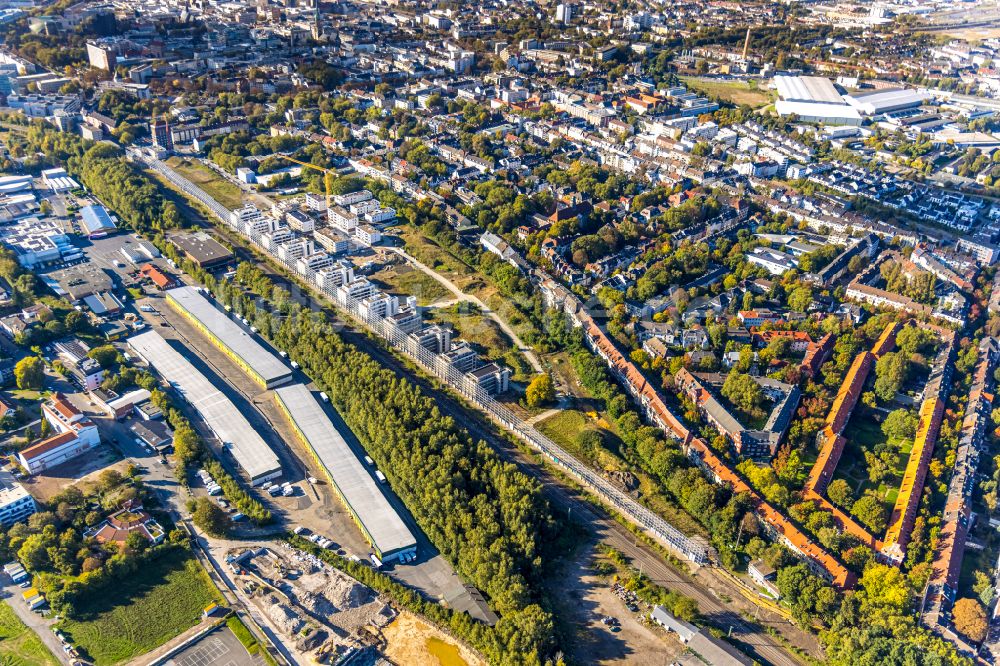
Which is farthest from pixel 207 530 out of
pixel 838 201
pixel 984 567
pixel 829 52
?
pixel 829 52

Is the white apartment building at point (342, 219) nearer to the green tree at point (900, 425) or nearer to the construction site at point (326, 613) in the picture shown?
the construction site at point (326, 613)

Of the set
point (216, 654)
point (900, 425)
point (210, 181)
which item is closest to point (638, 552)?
point (900, 425)

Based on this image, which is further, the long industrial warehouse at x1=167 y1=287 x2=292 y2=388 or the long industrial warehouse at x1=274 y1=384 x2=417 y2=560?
the long industrial warehouse at x1=167 y1=287 x2=292 y2=388

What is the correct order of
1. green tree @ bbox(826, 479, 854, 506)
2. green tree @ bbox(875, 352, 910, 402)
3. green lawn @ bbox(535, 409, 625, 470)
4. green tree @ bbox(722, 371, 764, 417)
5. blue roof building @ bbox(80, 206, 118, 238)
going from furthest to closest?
blue roof building @ bbox(80, 206, 118, 238) < green tree @ bbox(875, 352, 910, 402) < green tree @ bbox(722, 371, 764, 417) < green lawn @ bbox(535, 409, 625, 470) < green tree @ bbox(826, 479, 854, 506)

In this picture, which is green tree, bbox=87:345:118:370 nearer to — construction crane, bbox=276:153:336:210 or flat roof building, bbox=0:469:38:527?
flat roof building, bbox=0:469:38:527

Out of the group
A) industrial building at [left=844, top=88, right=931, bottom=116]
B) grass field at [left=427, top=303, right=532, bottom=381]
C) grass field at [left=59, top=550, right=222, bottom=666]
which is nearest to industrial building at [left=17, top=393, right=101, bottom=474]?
grass field at [left=59, top=550, right=222, bottom=666]

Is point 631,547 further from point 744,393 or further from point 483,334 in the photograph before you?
point 483,334

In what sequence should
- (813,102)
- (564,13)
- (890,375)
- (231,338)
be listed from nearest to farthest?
(890,375), (231,338), (813,102), (564,13)

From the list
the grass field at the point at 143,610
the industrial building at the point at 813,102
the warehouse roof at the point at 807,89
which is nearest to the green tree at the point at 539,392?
the grass field at the point at 143,610
